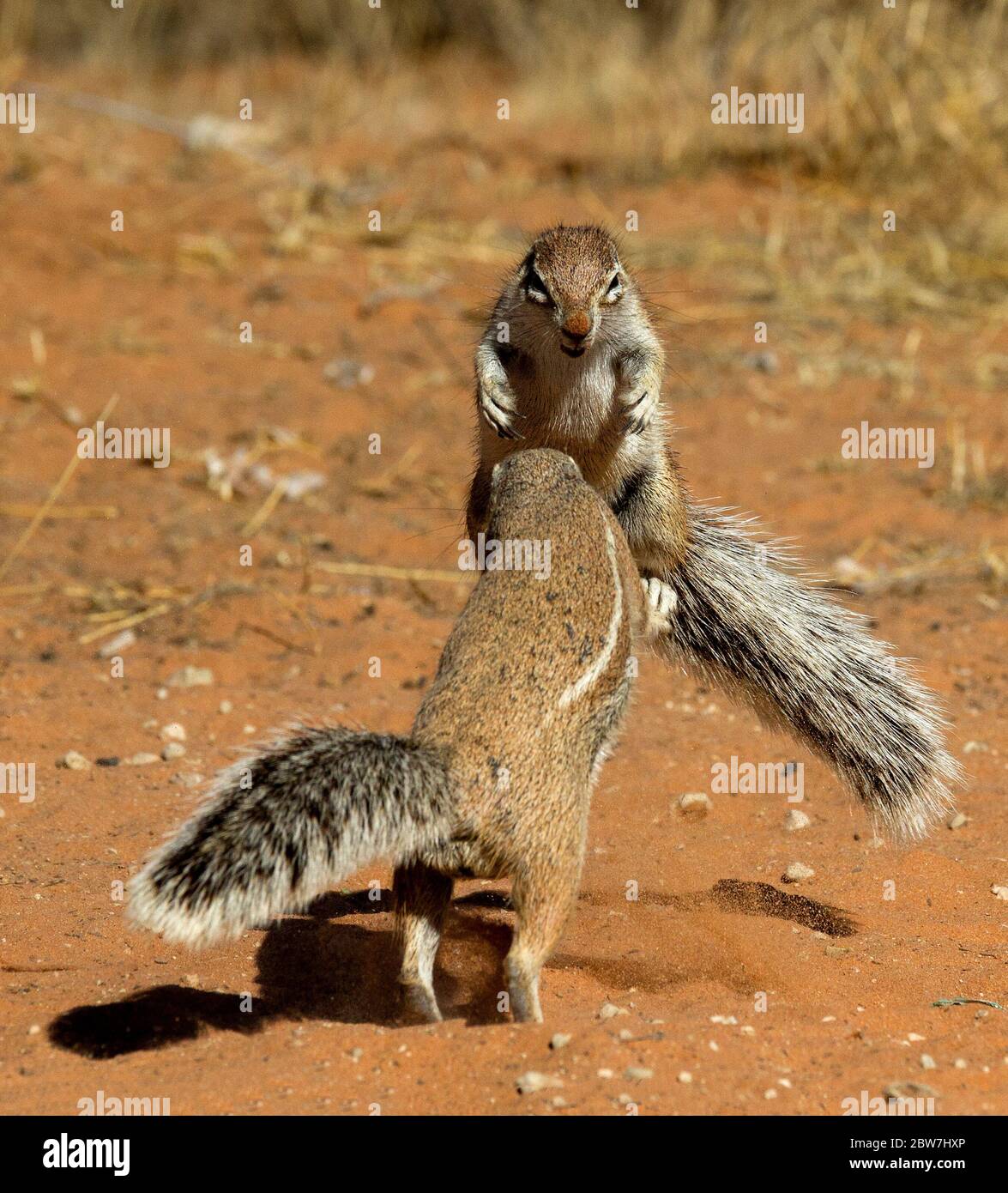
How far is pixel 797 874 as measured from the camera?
4.91m

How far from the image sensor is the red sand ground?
3.47 meters

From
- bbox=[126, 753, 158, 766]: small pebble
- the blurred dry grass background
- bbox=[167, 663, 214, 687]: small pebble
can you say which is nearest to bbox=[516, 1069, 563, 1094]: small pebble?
bbox=[126, 753, 158, 766]: small pebble

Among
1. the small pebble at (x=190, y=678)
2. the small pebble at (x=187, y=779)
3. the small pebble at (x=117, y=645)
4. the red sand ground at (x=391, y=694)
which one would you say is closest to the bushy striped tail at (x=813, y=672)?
the red sand ground at (x=391, y=694)

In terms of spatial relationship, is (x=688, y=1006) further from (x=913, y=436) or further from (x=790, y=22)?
(x=790, y=22)

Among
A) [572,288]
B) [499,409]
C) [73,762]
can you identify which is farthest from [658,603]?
[73,762]

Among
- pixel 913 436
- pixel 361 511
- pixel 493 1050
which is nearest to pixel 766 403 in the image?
pixel 913 436

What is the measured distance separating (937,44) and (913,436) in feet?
12.2

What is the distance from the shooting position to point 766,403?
948 cm

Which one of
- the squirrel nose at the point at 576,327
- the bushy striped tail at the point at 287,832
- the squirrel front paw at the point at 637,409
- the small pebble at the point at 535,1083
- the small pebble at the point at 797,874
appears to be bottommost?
the small pebble at the point at 535,1083

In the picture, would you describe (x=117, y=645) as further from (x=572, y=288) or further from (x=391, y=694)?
(x=572, y=288)

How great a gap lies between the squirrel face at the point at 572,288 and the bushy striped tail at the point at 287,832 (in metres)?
1.56

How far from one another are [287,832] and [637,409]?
6.54 ft

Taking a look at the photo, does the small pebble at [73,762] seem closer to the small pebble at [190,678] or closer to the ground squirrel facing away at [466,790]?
the small pebble at [190,678]

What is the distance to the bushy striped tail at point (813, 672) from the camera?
517 centimetres
